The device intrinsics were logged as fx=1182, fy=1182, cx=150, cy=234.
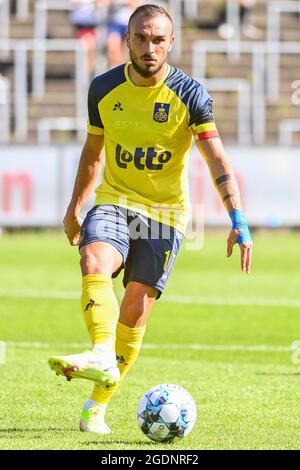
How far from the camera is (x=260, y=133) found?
25.5 metres

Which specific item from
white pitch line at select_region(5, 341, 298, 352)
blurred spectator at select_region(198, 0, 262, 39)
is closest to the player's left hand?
white pitch line at select_region(5, 341, 298, 352)

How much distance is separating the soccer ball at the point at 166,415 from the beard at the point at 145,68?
69.8 inches

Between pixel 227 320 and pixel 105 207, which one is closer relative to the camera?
pixel 105 207

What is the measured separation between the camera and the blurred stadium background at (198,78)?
866 inches

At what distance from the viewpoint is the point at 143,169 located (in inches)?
264

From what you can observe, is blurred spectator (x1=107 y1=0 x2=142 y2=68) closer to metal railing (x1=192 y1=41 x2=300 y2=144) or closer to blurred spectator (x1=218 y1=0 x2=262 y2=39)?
metal railing (x1=192 y1=41 x2=300 y2=144)

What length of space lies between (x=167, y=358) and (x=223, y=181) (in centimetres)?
385

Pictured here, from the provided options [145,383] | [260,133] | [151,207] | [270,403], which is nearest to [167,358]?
[145,383]

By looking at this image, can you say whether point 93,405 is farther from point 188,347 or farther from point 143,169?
point 188,347

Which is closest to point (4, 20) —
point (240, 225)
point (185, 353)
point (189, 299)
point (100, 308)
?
point (189, 299)

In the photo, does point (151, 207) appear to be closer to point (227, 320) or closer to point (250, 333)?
point (250, 333)

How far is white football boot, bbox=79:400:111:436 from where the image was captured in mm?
6531

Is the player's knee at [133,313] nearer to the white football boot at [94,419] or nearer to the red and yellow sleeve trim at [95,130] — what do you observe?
the white football boot at [94,419]
